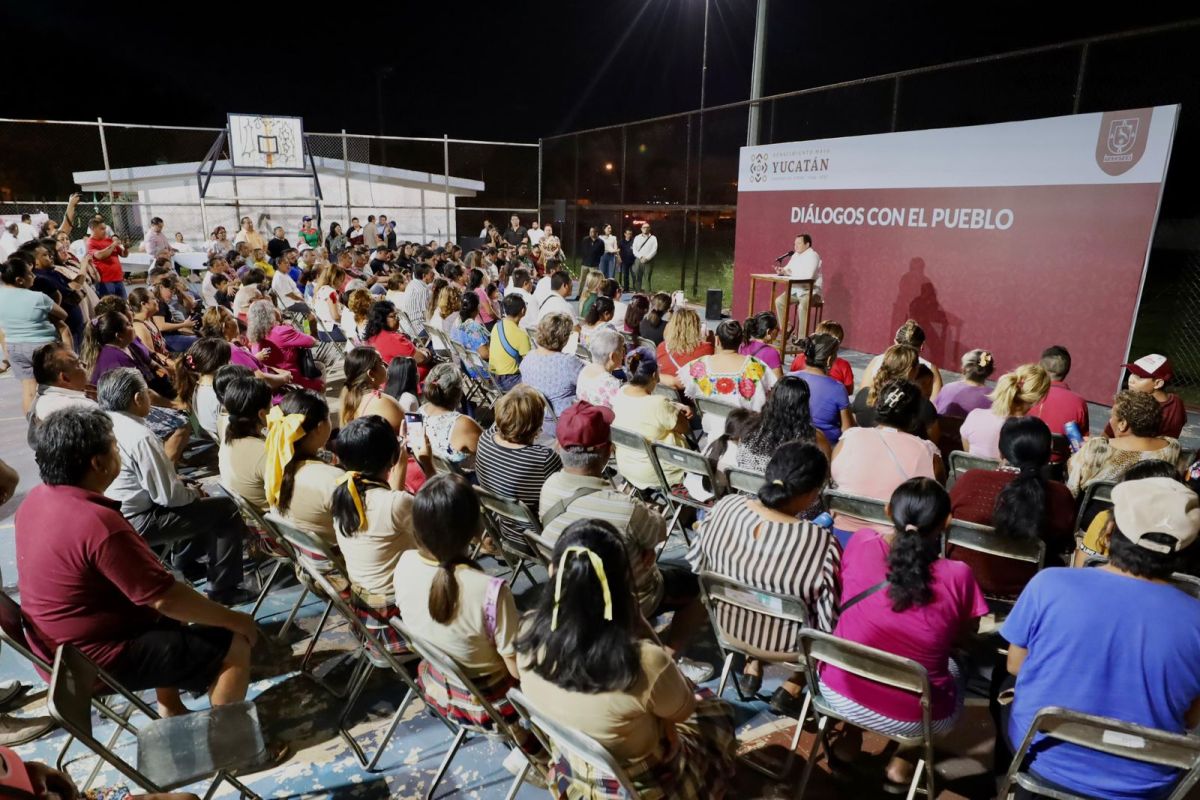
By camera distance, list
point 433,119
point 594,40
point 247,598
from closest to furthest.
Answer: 1. point 247,598
2. point 594,40
3. point 433,119

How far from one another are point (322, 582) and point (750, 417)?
2457 mm

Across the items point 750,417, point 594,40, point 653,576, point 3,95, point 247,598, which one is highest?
point 594,40

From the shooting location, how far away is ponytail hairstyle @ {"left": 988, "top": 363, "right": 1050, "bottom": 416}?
14.2ft

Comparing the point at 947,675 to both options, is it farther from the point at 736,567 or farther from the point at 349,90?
the point at 349,90

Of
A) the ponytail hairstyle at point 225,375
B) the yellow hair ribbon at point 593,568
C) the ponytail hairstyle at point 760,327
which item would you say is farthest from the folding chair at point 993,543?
the ponytail hairstyle at point 225,375

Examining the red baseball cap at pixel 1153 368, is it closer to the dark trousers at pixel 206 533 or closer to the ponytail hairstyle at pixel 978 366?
the ponytail hairstyle at pixel 978 366

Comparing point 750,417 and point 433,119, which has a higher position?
point 433,119

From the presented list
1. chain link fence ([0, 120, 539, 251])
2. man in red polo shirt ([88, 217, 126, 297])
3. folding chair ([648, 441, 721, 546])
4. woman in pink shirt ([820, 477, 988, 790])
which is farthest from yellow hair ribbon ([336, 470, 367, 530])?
chain link fence ([0, 120, 539, 251])

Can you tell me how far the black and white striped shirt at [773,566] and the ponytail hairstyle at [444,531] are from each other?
101cm

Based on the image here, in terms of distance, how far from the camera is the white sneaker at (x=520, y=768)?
258cm

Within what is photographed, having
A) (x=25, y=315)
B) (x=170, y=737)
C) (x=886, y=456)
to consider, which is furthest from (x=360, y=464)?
(x=25, y=315)

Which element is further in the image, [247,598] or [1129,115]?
[1129,115]

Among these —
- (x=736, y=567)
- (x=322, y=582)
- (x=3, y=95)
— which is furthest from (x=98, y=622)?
(x=3, y=95)

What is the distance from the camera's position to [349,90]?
Result: 159 ft
